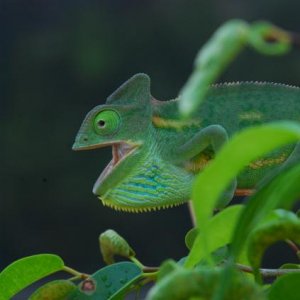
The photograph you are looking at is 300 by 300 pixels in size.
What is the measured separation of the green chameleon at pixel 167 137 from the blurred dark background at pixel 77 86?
4.86 m

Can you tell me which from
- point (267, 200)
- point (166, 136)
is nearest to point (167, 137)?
point (166, 136)

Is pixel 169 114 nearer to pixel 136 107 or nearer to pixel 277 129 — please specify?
pixel 136 107

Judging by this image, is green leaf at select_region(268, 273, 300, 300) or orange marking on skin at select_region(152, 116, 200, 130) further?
orange marking on skin at select_region(152, 116, 200, 130)

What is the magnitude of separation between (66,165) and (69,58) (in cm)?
66

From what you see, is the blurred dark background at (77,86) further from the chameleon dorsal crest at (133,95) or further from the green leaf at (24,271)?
the green leaf at (24,271)

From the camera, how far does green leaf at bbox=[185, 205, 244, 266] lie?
1.95 ft

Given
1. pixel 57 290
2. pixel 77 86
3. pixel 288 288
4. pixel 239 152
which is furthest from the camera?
pixel 77 86

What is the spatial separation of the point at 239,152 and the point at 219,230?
17 centimetres

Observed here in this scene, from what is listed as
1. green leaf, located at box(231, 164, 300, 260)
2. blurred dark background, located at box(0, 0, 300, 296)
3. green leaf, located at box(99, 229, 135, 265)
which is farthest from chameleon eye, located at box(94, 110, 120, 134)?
blurred dark background, located at box(0, 0, 300, 296)

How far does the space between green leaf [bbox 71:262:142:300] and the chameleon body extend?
24 cm

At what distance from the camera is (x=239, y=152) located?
44 centimetres

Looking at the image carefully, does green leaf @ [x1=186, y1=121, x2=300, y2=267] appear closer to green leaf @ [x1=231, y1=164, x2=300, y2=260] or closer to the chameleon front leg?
green leaf @ [x1=231, y1=164, x2=300, y2=260]

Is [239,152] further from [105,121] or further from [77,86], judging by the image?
[77,86]

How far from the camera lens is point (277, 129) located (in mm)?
431
